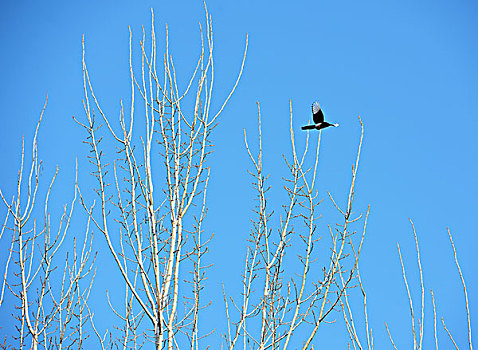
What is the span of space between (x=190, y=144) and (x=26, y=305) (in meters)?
1.72

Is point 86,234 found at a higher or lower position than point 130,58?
lower

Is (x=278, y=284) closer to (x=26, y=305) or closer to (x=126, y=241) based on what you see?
(x=126, y=241)

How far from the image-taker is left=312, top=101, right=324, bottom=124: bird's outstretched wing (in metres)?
3.86

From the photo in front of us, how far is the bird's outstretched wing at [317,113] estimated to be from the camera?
3.86 metres

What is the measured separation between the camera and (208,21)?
3.04 meters

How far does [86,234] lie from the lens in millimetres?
4164

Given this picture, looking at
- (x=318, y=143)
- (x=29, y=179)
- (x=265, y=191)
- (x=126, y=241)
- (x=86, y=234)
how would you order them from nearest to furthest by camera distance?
(x=126, y=241), (x=318, y=143), (x=265, y=191), (x=29, y=179), (x=86, y=234)

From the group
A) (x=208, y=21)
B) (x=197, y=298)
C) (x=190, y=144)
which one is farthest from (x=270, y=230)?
(x=208, y=21)

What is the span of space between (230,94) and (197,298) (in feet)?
4.27

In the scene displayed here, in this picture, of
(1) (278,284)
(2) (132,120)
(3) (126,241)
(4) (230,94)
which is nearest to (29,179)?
(2) (132,120)

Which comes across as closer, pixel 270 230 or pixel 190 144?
pixel 190 144

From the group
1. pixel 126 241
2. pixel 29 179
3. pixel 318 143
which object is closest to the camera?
→ pixel 126 241

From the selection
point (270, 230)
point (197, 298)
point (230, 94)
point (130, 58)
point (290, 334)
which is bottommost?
point (290, 334)

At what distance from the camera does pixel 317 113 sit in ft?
12.8
